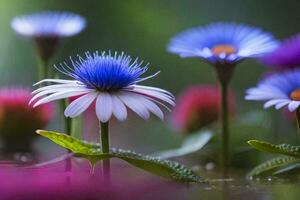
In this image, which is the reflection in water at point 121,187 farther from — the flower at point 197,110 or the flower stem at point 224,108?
the flower at point 197,110

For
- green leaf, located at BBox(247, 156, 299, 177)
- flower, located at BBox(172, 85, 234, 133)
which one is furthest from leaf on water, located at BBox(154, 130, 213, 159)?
green leaf, located at BBox(247, 156, 299, 177)

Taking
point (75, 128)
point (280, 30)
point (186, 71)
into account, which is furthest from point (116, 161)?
point (280, 30)

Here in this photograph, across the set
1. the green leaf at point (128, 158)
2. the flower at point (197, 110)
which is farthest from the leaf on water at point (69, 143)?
the flower at point (197, 110)

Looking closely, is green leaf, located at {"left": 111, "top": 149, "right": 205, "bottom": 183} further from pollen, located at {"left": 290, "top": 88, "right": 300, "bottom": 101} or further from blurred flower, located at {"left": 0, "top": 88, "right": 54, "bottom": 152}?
blurred flower, located at {"left": 0, "top": 88, "right": 54, "bottom": 152}

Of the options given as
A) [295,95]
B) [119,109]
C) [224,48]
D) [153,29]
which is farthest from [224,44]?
[153,29]

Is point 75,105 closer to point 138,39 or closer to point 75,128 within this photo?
point 75,128
